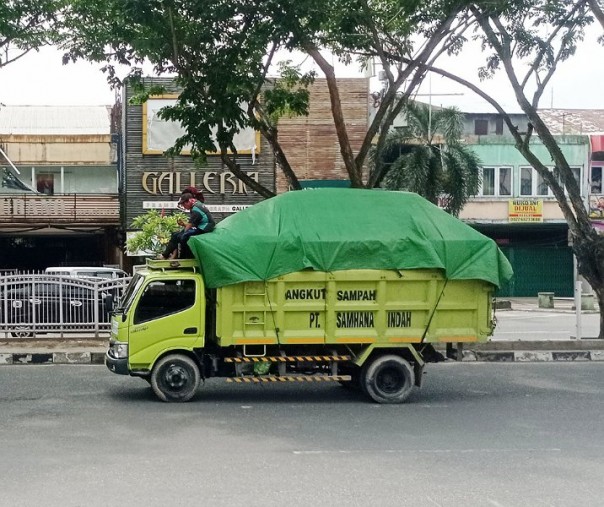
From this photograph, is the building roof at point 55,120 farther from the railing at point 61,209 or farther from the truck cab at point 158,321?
the truck cab at point 158,321

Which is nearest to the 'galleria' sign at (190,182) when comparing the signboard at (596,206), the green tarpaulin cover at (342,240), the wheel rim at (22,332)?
the wheel rim at (22,332)

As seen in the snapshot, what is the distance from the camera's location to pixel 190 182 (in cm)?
3488

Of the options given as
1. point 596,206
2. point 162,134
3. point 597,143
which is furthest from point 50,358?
point 597,143

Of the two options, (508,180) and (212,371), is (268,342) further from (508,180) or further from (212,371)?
(508,180)

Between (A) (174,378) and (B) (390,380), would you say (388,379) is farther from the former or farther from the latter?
(A) (174,378)

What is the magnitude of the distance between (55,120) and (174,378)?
31.4m

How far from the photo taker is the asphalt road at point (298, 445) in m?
7.46

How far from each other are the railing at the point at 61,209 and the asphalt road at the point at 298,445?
72.7 ft

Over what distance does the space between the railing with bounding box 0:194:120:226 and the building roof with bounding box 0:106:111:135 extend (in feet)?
11.7

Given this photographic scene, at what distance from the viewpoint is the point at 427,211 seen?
13203mm

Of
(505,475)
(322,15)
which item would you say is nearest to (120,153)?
(322,15)

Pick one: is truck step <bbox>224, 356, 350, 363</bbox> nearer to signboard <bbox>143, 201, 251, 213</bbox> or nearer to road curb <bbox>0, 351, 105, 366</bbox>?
road curb <bbox>0, 351, 105, 366</bbox>

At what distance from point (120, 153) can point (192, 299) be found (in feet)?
83.3

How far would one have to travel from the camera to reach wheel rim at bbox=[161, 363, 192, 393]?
40.5 feet
